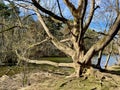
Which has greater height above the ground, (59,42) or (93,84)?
(59,42)

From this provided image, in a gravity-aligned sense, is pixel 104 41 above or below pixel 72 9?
below

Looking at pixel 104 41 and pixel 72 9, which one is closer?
pixel 104 41

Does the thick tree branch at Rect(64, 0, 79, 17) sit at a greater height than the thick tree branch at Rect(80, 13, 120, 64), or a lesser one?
greater

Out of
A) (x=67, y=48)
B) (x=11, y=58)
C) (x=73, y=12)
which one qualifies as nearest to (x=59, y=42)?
(x=67, y=48)

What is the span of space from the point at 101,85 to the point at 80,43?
1.46 meters

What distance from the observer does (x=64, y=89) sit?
8344mm

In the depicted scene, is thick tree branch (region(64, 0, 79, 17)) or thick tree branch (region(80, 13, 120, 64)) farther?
thick tree branch (region(64, 0, 79, 17))

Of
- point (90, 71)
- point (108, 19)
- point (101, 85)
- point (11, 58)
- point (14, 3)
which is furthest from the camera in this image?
point (11, 58)

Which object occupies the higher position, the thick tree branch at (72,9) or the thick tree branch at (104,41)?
the thick tree branch at (72,9)

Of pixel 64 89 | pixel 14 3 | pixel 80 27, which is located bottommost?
pixel 64 89

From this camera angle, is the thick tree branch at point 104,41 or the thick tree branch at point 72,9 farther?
the thick tree branch at point 72,9

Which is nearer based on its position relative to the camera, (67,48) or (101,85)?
(101,85)

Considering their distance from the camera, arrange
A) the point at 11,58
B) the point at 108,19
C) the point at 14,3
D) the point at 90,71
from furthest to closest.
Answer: the point at 11,58
the point at 108,19
the point at 14,3
the point at 90,71

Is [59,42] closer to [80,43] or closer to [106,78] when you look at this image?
[80,43]
